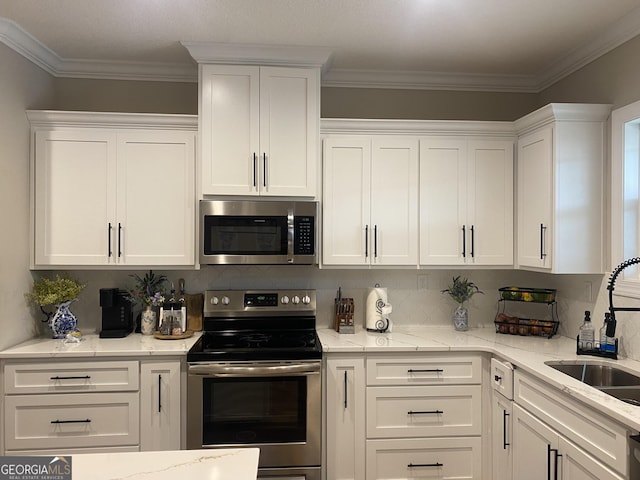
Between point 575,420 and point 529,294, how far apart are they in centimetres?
122

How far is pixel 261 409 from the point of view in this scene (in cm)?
248

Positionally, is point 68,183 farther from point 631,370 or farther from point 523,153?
point 631,370

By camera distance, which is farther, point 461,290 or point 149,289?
point 461,290

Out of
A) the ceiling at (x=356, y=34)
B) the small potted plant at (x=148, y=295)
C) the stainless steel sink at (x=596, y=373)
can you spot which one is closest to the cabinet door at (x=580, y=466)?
the stainless steel sink at (x=596, y=373)

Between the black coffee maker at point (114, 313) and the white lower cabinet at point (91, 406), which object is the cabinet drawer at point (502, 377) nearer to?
the white lower cabinet at point (91, 406)

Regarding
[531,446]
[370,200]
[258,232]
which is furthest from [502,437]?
[258,232]

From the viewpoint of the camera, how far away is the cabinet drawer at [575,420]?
63.0 inches

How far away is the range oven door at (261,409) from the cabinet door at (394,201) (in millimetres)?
858

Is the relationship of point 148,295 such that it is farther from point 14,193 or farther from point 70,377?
point 14,193

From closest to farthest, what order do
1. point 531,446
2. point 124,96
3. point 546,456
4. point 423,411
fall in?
point 546,456 → point 531,446 → point 423,411 → point 124,96

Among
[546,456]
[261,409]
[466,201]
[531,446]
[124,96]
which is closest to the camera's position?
[546,456]

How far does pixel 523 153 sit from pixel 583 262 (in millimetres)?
755

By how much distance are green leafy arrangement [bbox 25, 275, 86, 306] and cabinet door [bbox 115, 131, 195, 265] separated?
35cm

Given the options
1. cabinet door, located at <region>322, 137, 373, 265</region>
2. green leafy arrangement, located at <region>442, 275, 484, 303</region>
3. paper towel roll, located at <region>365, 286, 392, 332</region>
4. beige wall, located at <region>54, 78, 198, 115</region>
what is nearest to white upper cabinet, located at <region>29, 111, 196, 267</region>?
beige wall, located at <region>54, 78, 198, 115</region>
